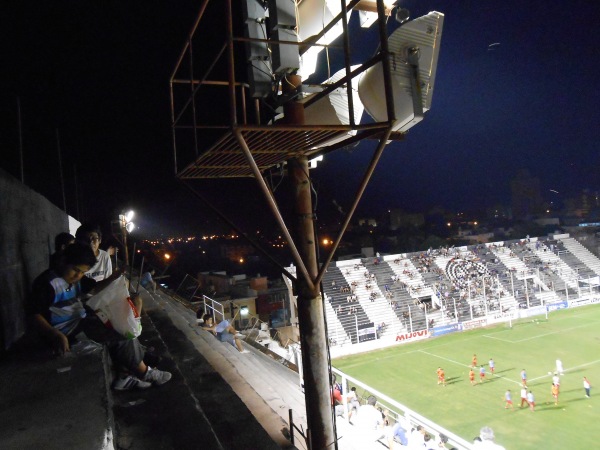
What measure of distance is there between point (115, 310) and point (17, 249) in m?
2.09

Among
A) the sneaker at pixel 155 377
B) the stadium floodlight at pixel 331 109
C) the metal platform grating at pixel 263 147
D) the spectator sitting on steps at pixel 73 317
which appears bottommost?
the sneaker at pixel 155 377

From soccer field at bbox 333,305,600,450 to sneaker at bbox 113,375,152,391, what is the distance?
43.7 ft

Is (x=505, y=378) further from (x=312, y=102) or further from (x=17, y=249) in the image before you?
(x=17, y=249)

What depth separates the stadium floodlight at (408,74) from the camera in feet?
9.34

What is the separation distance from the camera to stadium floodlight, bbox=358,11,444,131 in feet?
9.34

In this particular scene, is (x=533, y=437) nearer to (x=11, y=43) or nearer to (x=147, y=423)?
(x=147, y=423)

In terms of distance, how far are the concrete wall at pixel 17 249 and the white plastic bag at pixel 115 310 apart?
135 cm

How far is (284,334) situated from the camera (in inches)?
884

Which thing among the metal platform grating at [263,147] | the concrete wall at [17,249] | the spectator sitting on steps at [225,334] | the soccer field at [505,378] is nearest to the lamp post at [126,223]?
the spectator sitting on steps at [225,334]

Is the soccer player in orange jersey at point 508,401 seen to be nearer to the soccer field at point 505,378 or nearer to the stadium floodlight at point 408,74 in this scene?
the soccer field at point 505,378

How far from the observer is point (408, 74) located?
9.46 feet

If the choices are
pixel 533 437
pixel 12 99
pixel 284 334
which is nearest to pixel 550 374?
pixel 533 437

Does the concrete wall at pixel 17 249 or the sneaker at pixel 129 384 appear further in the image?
the concrete wall at pixel 17 249

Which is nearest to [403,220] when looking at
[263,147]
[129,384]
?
[129,384]
